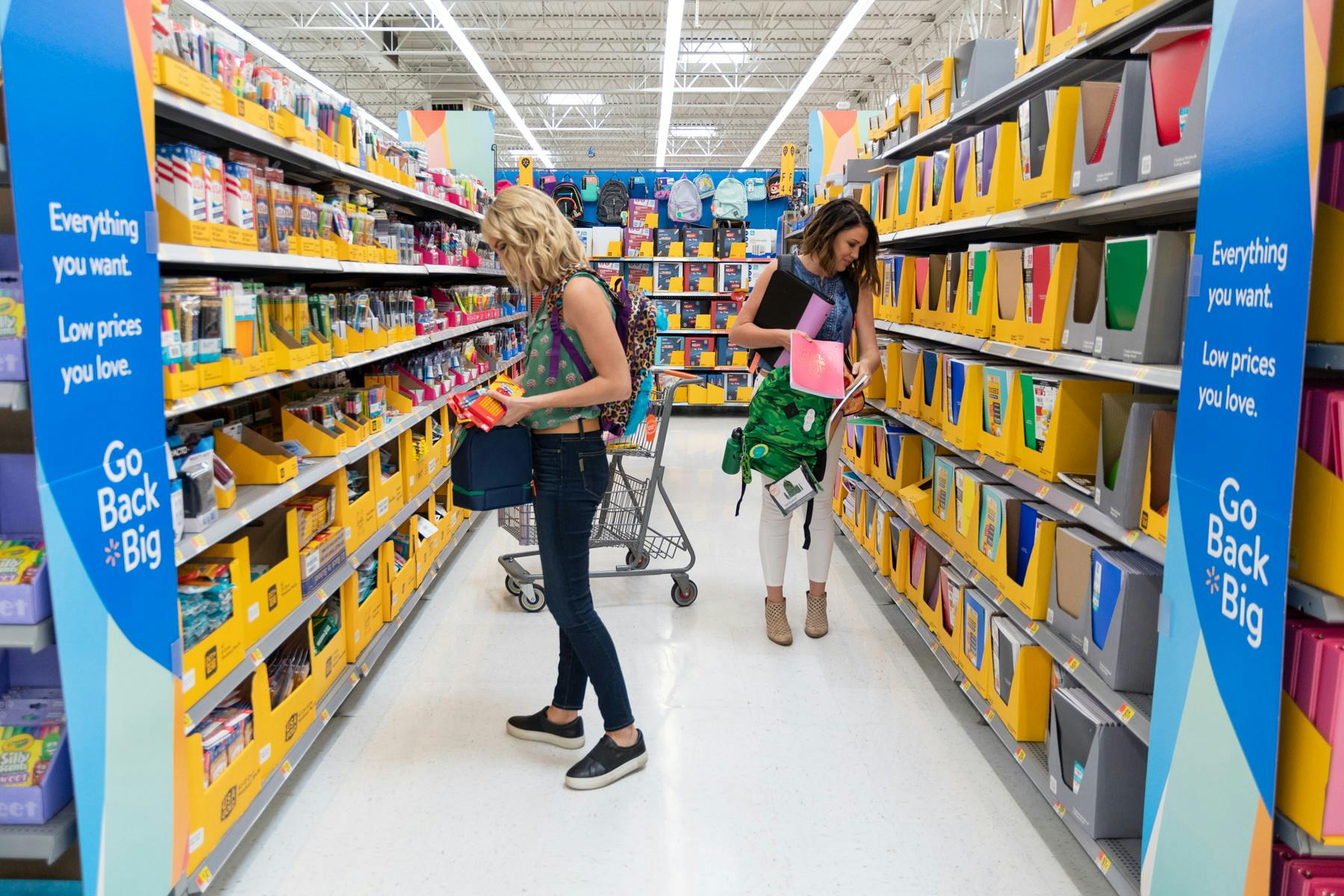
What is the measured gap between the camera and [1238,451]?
163cm

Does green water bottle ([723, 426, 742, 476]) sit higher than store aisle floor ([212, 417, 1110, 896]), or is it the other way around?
green water bottle ([723, 426, 742, 476])

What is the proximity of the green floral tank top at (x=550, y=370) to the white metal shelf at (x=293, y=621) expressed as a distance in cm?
93

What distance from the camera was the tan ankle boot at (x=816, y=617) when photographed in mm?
4062

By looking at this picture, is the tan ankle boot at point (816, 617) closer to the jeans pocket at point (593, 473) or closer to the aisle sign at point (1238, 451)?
the jeans pocket at point (593, 473)

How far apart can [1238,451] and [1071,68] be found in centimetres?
173

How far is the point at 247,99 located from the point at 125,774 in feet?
5.76

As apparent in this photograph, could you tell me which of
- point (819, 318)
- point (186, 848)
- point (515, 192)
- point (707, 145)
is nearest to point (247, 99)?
point (515, 192)

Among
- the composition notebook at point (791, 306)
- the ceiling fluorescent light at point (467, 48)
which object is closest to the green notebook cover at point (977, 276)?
the composition notebook at point (791, 306)

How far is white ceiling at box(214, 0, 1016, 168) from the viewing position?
44.7 feet

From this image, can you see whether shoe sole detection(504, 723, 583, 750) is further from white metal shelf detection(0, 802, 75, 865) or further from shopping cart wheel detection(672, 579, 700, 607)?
white metal shelf detection(0, 802, 75, 865)

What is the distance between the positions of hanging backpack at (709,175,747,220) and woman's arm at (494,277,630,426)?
889 cm

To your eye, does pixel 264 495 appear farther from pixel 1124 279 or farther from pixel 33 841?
pixel 1124 279

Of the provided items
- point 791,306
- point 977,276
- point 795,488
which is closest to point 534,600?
point 795,488

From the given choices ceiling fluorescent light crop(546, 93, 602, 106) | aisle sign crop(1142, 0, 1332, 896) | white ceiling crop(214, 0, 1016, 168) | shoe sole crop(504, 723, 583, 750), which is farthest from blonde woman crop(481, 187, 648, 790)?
ceiling fluorescent light crop(546, 93, 602, 106)
